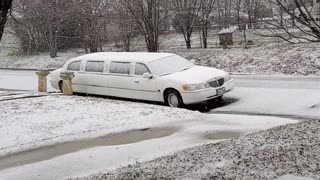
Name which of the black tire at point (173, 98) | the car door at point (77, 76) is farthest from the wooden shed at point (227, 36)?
the black tire at point (173, 98)

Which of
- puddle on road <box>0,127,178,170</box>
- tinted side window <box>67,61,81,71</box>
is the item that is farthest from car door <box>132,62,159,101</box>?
puddle on road <box>0,127,178,170</box>

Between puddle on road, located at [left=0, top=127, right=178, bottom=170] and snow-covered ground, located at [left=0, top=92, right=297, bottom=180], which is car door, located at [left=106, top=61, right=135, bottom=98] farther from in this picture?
puddle on road, located at [left=0, top=127, right=178, bottom=170]

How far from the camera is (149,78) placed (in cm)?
1309

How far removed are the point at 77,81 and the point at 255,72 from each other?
27.2ft

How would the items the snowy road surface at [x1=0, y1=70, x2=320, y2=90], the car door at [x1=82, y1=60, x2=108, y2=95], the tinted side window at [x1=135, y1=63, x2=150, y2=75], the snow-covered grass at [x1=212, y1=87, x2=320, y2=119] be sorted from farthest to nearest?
the snowy road surface at [x1=0, y1=70, x2=320, y2=90]
the car door at [x1=82, y1=60, x2=108, y2=95]
the tinted side window at [x1=135, y1=63, x2=150, y2=75]
the snow-covered grass at [x1=212, y1=87, x2=320, y2=119]

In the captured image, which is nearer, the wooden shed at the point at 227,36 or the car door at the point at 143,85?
the car door at the point at 143,85

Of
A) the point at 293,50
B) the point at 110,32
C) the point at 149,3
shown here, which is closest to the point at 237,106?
the point at 293,50

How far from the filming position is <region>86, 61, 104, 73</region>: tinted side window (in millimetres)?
14508

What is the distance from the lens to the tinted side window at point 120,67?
1377 centimetres

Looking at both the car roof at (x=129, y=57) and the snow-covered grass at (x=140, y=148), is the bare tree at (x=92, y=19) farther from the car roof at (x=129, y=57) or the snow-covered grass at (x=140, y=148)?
the snow-covered grass at (x=140, y=148)

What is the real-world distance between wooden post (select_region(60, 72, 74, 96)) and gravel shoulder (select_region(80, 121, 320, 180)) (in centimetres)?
804

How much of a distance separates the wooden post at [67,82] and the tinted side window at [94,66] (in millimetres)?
561

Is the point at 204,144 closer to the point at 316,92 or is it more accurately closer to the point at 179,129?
the point at 179,129

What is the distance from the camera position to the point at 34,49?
3356cm
